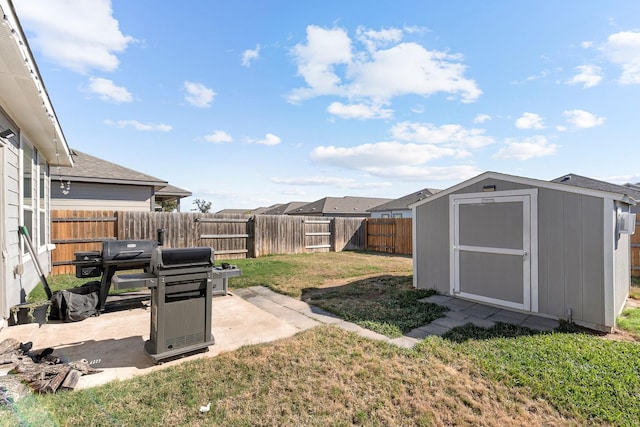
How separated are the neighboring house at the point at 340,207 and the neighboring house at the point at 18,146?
89.0ft

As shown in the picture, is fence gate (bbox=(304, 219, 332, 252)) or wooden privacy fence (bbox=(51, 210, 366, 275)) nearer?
wooden privacy fence (bbox=(51, 210, 366, 275))

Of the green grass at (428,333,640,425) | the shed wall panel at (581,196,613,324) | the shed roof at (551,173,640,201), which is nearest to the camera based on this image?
the green grass at (428,333,640,425)

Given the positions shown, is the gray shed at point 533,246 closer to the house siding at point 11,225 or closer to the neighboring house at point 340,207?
the house siding at point 11,225

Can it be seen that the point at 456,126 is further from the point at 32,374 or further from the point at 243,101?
the point at 32,374

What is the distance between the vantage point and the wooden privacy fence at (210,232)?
8078 mm

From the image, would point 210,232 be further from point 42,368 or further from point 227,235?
point 42,368

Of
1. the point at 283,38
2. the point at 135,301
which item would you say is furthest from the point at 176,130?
the point at 135,301

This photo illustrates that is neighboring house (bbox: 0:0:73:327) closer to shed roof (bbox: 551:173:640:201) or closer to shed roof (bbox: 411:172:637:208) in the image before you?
shed roof (bbox: 411:172:637:208)

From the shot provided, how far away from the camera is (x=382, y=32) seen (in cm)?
746

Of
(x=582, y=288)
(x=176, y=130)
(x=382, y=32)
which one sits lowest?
(x=582, y=288)

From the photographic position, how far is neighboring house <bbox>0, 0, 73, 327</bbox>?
281 centimetres

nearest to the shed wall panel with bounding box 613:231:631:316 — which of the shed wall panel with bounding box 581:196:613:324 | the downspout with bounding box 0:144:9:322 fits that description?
the shed wall panel with bounding box 581:196:613:324

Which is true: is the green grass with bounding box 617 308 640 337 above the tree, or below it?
below

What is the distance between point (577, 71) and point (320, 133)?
27.2ft
